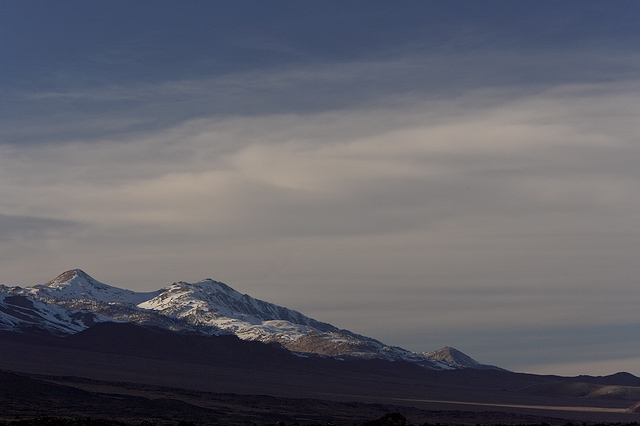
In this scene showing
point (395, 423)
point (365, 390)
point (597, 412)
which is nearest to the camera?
point (395, 423)

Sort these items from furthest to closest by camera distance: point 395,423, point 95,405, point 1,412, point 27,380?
point 27,380, point 95,405, point 1,412, point 395,423

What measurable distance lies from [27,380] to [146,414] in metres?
24.5

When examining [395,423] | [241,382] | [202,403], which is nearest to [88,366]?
[241,382]

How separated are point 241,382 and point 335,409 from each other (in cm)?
5889

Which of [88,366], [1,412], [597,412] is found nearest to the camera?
[1,412]

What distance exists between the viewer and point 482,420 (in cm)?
11375

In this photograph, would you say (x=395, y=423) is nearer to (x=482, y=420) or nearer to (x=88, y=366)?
(x=482, y=420)

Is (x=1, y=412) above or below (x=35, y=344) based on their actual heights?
below

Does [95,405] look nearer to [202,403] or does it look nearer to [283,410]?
[202,403]

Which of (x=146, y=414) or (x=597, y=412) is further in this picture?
(x=597, y=412)

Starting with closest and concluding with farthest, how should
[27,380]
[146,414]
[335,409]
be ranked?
[146,414] < [27,380] < [335,409]

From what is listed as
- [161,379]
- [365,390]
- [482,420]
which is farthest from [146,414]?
[365,390]

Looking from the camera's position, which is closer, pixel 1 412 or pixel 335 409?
pixel 1 412

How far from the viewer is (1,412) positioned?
83.2 meters
